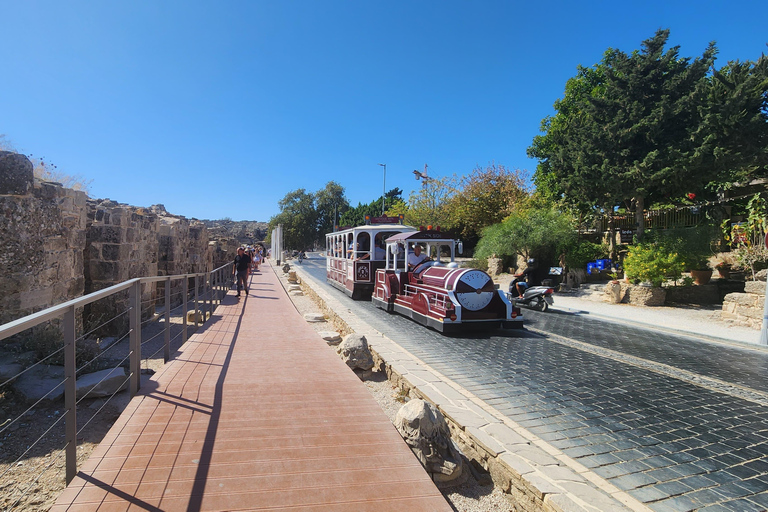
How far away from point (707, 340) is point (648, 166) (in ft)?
27.7

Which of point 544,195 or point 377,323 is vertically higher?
point 544,195

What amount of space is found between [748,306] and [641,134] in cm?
849

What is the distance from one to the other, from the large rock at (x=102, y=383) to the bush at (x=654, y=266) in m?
13.7

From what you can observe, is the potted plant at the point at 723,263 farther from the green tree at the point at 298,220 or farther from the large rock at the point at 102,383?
the green tree at the point at 298,220

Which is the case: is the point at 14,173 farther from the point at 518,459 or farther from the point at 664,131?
the point at 664,131

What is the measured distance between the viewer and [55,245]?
17.3 feet

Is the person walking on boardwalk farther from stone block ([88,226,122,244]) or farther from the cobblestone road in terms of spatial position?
the cobblestone road

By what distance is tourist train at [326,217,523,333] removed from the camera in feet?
26.2

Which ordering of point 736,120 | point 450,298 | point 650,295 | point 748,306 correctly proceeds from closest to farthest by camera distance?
point 450,298, point 748,306, point 650,295, point 736,120

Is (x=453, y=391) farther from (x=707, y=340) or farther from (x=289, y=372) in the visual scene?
(x=707, y=340)

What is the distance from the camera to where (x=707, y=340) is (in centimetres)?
794

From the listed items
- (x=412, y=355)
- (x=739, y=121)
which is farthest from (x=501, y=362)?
(x=739, y=121)

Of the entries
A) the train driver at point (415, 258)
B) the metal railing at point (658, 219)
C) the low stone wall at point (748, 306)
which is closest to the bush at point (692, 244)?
the low stone wall at point (748, 306)

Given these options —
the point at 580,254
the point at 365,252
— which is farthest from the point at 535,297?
the point at 580,254
